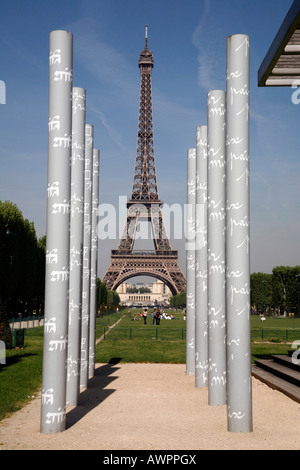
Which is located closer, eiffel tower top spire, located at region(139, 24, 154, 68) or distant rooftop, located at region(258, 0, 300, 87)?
distant rooftop, located at region(258, 0, 300, 87)

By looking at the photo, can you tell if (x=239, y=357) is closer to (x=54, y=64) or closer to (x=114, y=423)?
(x=114, y=423)

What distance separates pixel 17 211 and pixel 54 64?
43859 millimetres

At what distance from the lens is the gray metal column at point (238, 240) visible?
8.79 m

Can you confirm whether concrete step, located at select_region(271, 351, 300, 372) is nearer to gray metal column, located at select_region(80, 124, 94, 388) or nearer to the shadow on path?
the shadow on path

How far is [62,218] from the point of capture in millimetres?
8984

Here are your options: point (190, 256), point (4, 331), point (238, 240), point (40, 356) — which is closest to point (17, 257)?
point (4, 331)

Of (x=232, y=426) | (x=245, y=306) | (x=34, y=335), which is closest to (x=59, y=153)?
(x=245, y=306)

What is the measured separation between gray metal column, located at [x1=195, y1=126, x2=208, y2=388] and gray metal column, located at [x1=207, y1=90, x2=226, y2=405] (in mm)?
2133

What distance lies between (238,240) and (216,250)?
9.78 feet

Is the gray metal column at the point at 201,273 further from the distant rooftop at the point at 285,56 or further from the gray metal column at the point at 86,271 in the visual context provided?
the gray metal column at the point at 86,271

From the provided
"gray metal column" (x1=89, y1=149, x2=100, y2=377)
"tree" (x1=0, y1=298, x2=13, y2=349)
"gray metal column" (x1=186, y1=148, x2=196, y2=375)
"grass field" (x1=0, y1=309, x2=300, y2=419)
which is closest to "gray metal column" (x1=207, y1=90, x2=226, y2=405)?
"gray metal column" (x1=186, y1=148, x2=196, y2=375)

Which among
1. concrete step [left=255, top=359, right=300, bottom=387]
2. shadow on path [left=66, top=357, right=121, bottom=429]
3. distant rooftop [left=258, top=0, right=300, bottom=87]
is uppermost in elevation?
distant rooftop [left=258, top=0, right=300, bottom=87]

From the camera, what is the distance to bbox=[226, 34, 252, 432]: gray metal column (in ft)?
28.8

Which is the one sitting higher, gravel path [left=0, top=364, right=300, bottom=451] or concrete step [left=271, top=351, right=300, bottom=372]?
concrete step [left=271, top=351, right=300, bottom=372]
